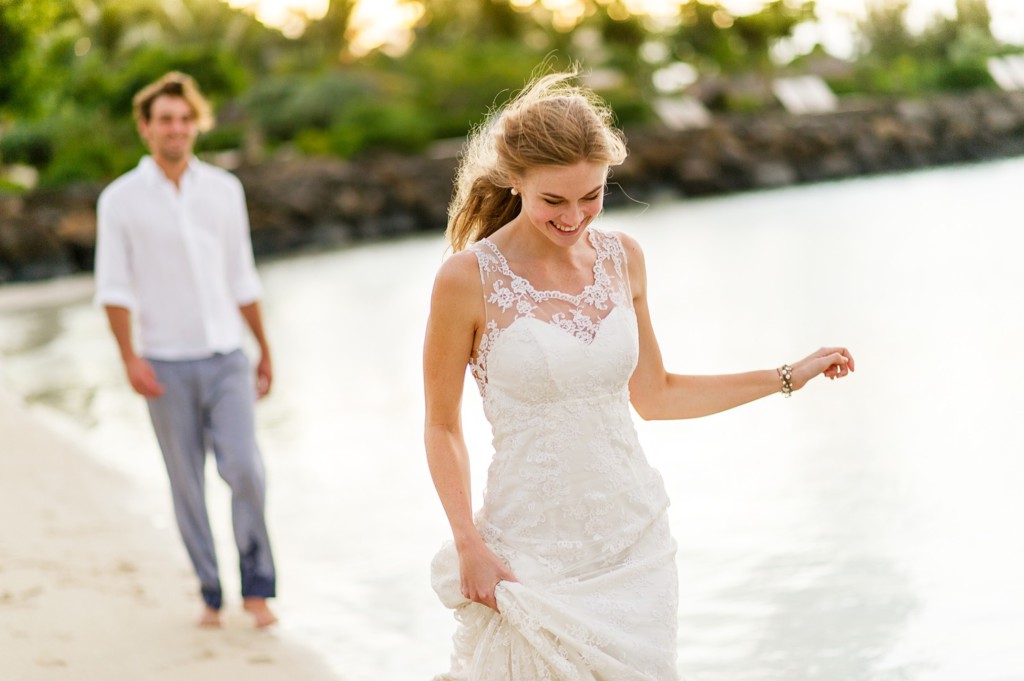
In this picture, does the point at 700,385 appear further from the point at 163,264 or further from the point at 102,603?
the point at 102,603

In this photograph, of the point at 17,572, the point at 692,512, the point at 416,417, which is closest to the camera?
the point at 17,572

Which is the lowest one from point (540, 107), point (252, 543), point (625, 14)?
point (252, 543)

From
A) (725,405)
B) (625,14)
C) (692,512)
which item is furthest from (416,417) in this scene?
(625,14)

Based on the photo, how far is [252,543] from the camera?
5.51 m

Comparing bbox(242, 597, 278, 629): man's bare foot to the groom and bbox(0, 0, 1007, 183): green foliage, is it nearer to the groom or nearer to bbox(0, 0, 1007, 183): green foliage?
the groom

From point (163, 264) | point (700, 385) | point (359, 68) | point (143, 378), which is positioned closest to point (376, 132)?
point (359, 68)

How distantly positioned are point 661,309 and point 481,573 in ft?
54.3

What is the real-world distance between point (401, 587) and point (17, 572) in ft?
6.00

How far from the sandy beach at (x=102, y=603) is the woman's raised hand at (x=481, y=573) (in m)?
2.52

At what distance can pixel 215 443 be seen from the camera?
5.48m

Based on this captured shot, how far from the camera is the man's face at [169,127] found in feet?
18.0

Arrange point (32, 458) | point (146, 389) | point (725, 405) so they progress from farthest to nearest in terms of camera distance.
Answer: point (32, 458)
point (146, 389)
point (725, 405)

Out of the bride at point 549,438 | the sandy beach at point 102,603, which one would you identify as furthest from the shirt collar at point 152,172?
the bride at point 549,438

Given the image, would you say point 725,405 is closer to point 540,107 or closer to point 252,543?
point 540,107
